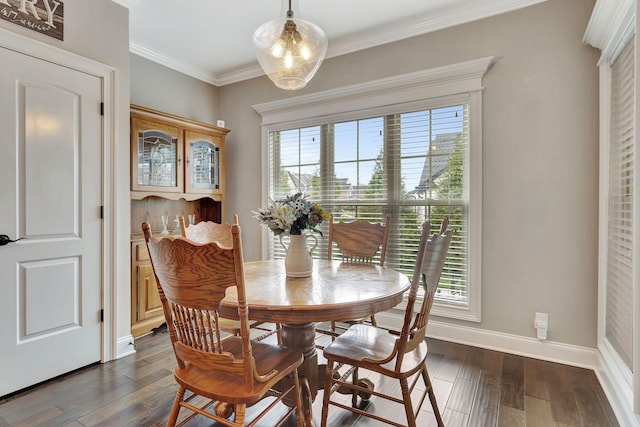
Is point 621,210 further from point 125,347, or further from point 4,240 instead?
point 4,240

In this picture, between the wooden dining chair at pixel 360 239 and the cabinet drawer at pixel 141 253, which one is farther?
the cabinet drawer at pixel 141 253

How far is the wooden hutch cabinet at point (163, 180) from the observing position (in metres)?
3.05

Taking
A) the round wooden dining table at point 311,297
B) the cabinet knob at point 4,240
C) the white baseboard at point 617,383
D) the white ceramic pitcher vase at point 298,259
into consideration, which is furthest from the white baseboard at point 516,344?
the cabinet knob at point 4,240

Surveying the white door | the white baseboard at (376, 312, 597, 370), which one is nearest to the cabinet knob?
the white door

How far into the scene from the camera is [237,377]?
138 cm

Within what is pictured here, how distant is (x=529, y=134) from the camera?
8.63 ft

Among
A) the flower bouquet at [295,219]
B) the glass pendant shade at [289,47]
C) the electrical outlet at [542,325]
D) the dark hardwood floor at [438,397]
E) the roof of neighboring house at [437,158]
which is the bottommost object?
the dark hardwood floor at [438,397]

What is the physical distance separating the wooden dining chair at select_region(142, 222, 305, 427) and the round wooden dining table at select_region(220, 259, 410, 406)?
0.15 m

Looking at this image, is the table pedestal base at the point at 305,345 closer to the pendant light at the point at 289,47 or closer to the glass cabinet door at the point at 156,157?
the pendant light at the point at 289,47

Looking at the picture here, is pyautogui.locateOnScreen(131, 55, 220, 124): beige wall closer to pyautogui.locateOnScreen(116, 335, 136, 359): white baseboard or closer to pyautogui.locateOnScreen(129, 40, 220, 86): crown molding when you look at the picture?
pyautogui.locateOnScreen(129, 40, 220, 86): crown molding

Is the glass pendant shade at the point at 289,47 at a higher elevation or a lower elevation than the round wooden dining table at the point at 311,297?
higher

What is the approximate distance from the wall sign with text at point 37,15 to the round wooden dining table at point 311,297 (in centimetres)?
207

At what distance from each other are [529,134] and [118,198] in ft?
10.5

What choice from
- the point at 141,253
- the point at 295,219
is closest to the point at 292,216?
the point at 295,219
